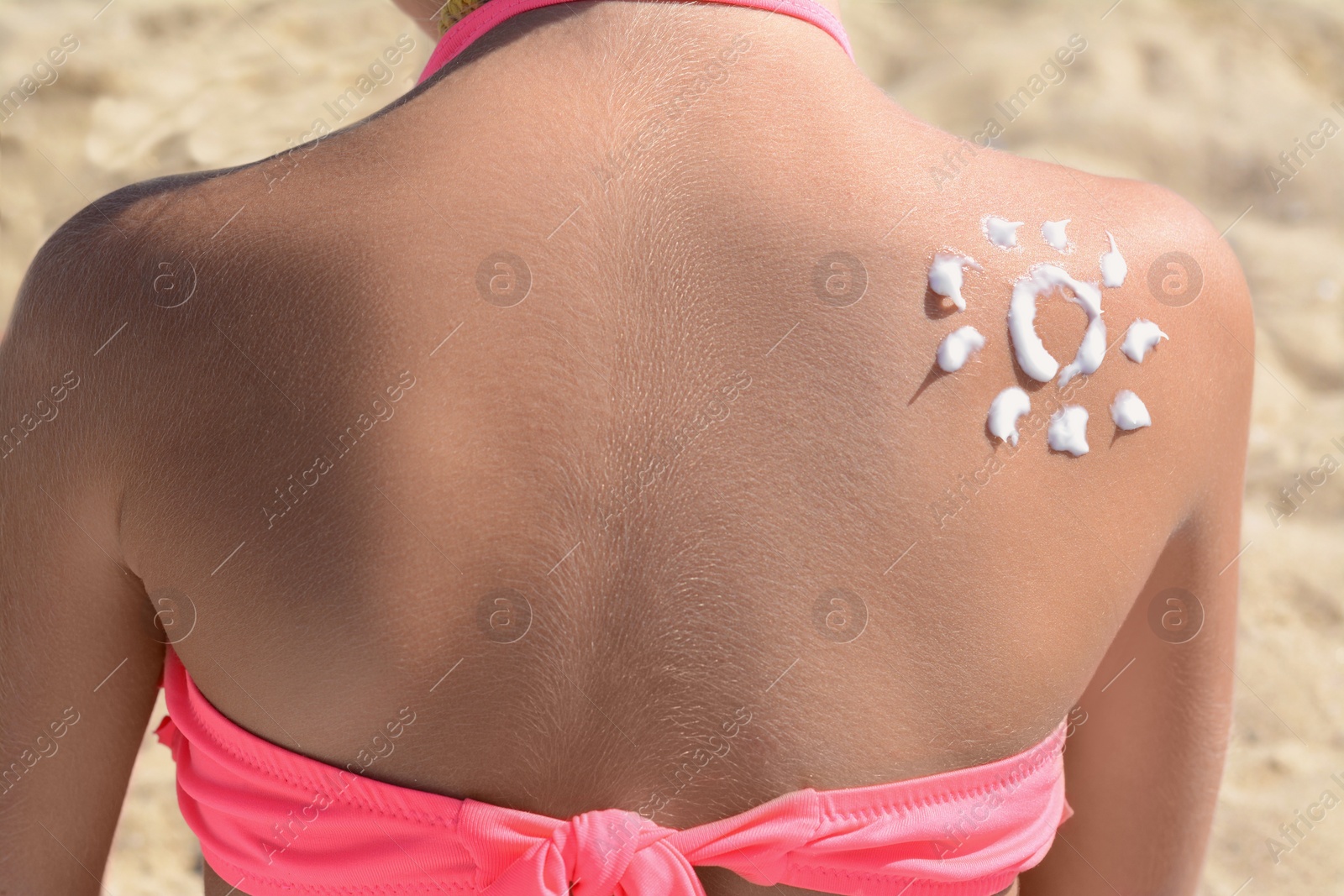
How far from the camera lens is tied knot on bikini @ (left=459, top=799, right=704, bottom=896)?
35.3 inches

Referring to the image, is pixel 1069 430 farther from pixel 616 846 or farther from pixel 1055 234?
pixel 616 846

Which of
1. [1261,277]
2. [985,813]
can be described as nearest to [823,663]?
[985,813]

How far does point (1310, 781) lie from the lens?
2.29 meters

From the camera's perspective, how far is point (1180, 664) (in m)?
1.21

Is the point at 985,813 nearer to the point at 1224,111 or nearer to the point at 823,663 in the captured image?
the point at 823,663

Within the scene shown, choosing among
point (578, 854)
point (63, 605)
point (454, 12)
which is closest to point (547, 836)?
point (578, 854)

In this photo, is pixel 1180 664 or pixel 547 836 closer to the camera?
pixel 547 836

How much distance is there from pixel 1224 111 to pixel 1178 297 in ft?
9.14

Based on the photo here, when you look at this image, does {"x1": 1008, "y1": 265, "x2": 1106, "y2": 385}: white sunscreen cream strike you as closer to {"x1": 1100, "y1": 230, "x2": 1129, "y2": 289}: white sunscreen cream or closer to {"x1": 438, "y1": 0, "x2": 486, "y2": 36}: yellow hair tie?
{"x1": 1100, "y1": 230, "x2": 1129, "y2": 289}: white sunscreen cream

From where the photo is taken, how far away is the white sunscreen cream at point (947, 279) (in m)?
0.92

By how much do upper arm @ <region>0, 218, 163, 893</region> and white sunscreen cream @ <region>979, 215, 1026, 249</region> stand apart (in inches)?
25.3

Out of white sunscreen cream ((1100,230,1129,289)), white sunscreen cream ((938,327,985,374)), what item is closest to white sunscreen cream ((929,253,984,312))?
white sunscreen cream ((938,327,985,374))

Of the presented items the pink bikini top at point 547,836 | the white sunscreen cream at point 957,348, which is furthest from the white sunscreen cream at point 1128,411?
the pink bikini top at point 547,836

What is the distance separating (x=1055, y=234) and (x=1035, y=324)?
74mm
